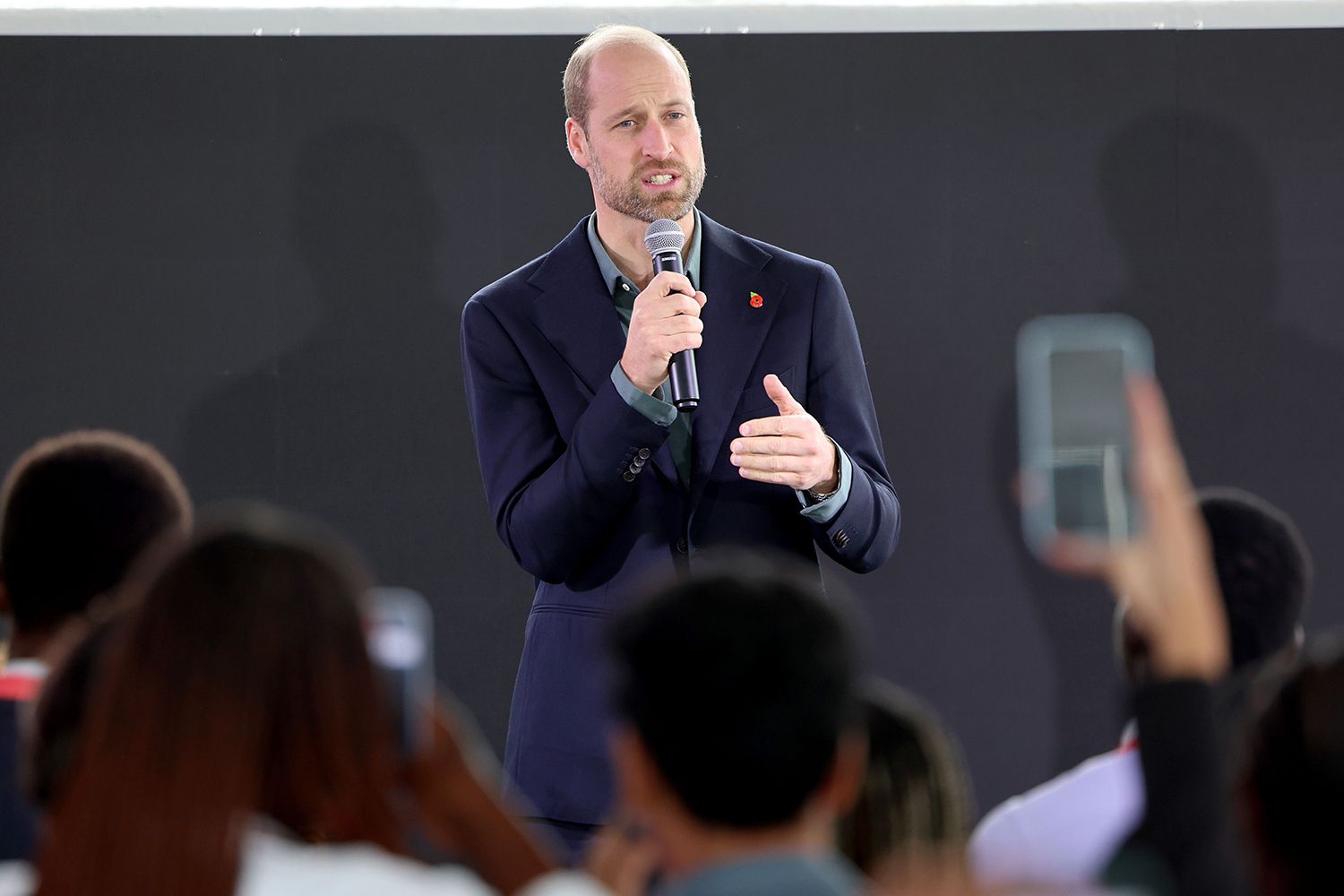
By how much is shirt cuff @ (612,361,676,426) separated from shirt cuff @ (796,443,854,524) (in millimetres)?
262

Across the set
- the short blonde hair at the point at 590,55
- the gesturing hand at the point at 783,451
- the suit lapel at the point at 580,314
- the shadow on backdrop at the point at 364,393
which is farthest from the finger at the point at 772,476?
the shadow on backdrop at the point at 364,393

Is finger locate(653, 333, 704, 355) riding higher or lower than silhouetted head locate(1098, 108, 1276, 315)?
lower

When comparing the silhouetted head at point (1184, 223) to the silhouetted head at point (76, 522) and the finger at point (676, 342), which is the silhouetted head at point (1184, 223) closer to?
the finger at point (676, 342)

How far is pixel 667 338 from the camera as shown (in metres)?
2.36

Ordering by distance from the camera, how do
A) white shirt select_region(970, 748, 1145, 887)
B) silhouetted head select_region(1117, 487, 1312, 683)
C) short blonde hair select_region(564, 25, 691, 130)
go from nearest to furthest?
1. white shirt select_region(970, 748, 1145, 887)
2. silhouetted head select_region(1117, 487, 1312, 683)
3. short blonde hair select_region(564, 25, 691, 130)

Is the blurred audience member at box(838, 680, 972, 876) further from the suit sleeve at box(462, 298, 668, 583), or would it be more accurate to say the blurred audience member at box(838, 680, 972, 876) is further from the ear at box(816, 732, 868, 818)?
the suit sleeve at box(462, 298, 668, 583)

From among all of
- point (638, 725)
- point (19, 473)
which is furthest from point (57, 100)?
point (638, 725)

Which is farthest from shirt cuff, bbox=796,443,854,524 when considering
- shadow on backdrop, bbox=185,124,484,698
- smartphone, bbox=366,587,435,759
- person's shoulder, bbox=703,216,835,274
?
shadow on backdrop, bbox=185,124,484,698

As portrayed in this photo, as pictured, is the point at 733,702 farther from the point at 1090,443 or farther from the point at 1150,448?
the point at 1090,443

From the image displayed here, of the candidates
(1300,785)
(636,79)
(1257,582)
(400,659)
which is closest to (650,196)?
(636,79)

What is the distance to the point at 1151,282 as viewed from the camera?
13.3ft

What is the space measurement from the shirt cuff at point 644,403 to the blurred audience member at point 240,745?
1.06 m

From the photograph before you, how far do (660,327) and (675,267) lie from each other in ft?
0.70

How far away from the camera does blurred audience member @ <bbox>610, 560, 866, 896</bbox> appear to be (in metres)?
1.24
